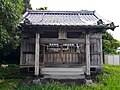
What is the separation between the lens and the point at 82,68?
16.3m

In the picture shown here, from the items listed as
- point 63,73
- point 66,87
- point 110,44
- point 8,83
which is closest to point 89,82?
point 63,73

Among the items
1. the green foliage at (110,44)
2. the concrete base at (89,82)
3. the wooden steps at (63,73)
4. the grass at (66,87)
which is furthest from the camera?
the green foliage at (110,44)

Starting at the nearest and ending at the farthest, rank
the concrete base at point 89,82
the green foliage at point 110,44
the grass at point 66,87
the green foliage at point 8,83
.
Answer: the grass at point 66,87, the green foliage at point 8,83, the concrete base at point 89,82, the green foliage at point 110,44

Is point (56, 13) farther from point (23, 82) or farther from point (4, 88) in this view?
point (4, 88)

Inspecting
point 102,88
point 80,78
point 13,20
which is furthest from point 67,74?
point 13,20

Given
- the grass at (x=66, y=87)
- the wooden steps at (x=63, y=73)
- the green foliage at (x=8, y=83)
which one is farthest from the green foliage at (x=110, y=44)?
the green foliage at (x=8, y=83)

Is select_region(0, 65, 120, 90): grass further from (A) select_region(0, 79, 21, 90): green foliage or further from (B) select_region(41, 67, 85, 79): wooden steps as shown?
(B) select_region(41, 67, 85, 79): wooden steps

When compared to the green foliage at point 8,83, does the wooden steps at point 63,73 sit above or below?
above

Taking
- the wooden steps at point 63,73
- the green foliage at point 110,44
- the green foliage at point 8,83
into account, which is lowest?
the green foliage at point 8,83

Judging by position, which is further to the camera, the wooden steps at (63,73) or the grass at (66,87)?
the wooden steps at (63,73)

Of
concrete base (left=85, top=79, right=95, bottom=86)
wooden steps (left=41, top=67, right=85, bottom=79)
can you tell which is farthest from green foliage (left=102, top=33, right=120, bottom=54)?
concrete base (left=85, top=79, right=95, bottom=86)

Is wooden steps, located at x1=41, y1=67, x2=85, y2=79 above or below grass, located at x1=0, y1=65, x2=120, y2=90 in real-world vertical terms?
above

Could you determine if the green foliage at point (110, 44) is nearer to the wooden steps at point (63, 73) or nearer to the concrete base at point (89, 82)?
the wooden steps at point (63, 73)

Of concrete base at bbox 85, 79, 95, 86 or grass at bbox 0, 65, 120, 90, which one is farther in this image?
concrete base at bbox 85, 79, 95, 86
